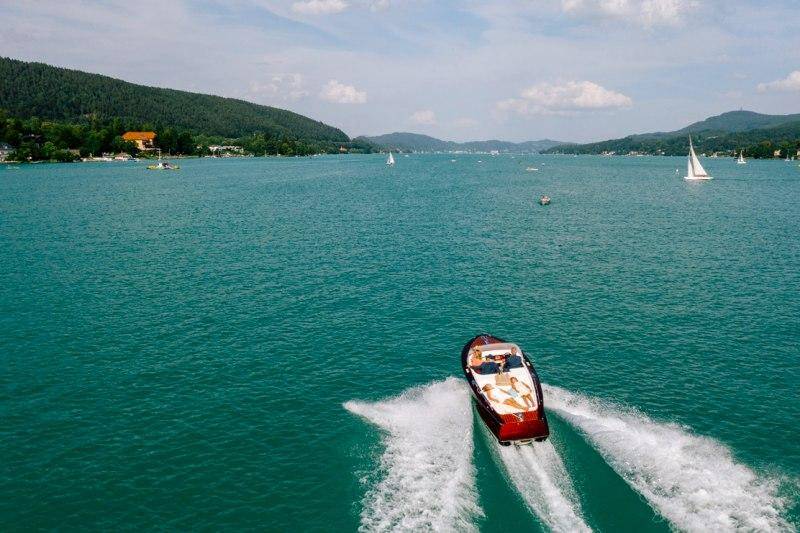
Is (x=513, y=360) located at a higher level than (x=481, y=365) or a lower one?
higher

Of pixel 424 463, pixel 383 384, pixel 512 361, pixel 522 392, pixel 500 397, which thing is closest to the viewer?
pixel 424 463

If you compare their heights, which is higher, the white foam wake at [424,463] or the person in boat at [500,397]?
the person in boat at [500,397]

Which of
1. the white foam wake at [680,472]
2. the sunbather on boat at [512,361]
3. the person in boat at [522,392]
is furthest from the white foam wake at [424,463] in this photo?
the white foam wake at [680,472]

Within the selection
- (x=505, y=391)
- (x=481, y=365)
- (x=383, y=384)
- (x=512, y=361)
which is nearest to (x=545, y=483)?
(x=505, y=391)

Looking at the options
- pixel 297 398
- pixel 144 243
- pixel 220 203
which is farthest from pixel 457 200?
pixel 297 398

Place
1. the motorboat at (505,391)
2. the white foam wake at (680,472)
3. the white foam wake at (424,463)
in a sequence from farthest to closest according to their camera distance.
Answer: the motorboat at (505,391), the white foam wake at (424,463), the white foam wake at (680,472)

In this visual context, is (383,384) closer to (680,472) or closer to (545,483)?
(545,483)

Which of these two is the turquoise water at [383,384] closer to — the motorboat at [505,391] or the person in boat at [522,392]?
the motorboat at [505,391]
